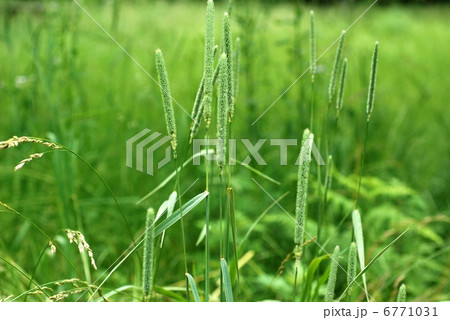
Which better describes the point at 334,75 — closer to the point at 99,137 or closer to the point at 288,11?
the point at 99,137

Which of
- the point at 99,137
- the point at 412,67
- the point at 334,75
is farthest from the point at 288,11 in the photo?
the point at 334,75

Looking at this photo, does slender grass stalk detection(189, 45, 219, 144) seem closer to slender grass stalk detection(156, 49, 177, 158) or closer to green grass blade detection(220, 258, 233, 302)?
slender grass stalk detection(156, 49, 177, 158)

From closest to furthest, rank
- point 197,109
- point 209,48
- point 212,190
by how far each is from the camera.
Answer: point 209,48 → point 197,109 → point 212,190

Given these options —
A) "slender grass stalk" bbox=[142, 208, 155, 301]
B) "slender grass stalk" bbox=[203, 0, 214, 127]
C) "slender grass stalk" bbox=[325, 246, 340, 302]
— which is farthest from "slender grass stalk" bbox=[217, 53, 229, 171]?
"slender grass stalk" bbox=[325, 246, 340, 302]

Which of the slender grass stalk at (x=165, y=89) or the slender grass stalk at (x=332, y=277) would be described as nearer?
the slender grass stalk at (x=165, y=89)

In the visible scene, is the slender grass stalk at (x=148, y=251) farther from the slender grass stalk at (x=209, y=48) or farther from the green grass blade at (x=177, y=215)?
the slender grass stalk at (x=209, y=48)

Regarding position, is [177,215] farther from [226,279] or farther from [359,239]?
[359,239]

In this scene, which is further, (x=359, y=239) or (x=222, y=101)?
(x=359, y=239)

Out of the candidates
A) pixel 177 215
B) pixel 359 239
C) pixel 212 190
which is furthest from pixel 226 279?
pixel 212 190

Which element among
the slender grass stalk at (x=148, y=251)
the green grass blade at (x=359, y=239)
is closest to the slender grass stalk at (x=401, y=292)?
the green grass blade at (x=359, y=239)

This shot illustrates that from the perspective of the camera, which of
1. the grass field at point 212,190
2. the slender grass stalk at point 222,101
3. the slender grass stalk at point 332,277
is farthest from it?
the grass field at point 212,190

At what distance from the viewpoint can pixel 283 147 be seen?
1754 millimetres

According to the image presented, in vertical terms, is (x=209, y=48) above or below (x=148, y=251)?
above
